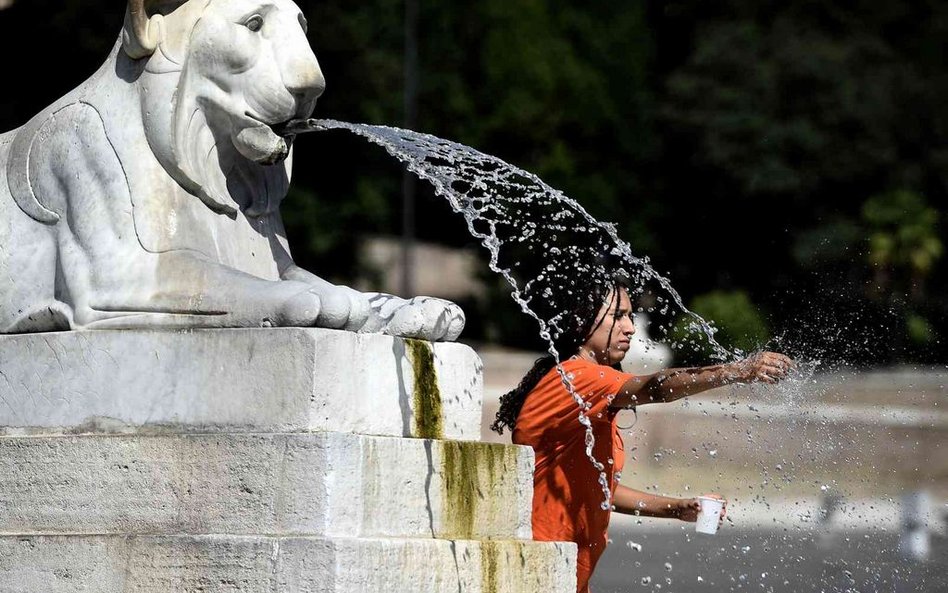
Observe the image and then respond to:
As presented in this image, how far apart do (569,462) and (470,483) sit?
1.06 metres

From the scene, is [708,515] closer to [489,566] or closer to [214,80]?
[489,566]

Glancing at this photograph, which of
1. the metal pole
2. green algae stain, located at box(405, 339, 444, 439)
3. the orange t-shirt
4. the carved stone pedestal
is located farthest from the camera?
the metal pole

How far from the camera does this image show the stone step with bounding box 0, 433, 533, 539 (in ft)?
19.8

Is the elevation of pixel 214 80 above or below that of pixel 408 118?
below

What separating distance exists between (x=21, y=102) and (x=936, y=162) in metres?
18.9

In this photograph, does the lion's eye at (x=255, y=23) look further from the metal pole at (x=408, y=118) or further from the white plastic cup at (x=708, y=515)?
the metal pole at (x=408, y=118)

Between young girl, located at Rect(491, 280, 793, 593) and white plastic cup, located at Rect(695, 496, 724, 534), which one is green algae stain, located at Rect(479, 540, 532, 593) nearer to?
young girl, located at Rect(491, 280, 793, 593)

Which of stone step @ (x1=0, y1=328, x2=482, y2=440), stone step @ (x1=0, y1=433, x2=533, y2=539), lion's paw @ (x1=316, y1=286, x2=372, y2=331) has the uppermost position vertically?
lion's paw @ (x1=316, y1=286, x2=372, y2=331)

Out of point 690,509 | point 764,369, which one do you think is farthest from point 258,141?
point 690,509

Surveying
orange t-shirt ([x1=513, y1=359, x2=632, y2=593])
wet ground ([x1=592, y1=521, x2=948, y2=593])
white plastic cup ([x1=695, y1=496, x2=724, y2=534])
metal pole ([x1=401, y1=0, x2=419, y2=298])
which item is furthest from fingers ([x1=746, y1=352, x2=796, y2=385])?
metal pole ([x1=401, y1=0, x2=419, y2=298])

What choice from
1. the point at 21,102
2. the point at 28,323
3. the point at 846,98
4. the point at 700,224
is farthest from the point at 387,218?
the point at 28,323

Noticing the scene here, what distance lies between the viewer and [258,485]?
6.07 m

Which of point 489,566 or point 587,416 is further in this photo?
point 587,416

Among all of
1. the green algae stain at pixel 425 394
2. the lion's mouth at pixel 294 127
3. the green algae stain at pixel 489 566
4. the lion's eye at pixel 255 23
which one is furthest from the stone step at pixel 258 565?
the lion's eye at pixel 255 23
